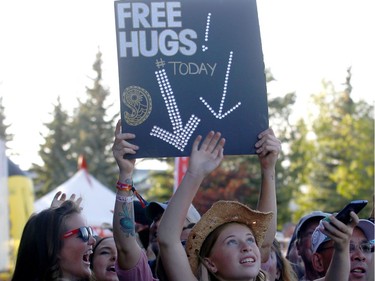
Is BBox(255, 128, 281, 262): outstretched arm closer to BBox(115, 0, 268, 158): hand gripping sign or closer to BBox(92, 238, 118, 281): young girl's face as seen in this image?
BBox(115, 0, 268, 158): hand gripping sign

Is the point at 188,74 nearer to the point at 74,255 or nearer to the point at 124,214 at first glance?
the point at 124,214

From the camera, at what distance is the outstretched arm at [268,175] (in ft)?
15.3

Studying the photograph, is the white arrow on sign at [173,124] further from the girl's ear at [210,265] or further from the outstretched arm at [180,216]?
the girl's ear at [210,265]

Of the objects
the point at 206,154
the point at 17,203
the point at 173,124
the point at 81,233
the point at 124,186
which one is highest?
the point at 173,124

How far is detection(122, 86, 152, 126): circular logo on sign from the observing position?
4.53 metres

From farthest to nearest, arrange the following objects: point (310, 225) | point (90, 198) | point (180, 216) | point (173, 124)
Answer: point (90, 198)
point (310, 225)
point (173, 124)
point (180, 216)

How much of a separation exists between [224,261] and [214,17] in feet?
4.20

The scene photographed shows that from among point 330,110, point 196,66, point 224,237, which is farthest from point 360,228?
point 330,110

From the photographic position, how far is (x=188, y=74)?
4.64 m

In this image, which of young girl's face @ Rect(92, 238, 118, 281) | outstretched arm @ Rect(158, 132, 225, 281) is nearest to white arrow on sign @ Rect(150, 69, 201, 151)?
outstretched arm @ Rect(158, 132, 225, 281)

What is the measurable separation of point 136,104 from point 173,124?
0.71ft

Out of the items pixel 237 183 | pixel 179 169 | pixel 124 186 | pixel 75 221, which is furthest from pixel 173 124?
pixel 237 183

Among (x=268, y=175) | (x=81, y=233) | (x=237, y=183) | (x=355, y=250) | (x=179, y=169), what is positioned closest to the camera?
(x=81, y=233)

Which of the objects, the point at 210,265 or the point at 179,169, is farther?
the point at 179,169
